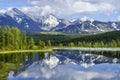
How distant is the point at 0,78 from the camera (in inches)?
2317

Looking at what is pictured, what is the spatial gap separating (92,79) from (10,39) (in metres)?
130

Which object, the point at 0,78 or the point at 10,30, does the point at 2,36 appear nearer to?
the point at 10,30

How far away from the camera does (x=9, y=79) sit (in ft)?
204

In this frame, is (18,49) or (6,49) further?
(18,49)

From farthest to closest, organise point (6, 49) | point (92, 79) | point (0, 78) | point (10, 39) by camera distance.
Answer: point (10, 39) → point (6, 49) → point (92, 79) → point (0, 78)

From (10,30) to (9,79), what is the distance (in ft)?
451

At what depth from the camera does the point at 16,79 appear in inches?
2530

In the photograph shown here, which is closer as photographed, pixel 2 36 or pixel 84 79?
pixel 84 79

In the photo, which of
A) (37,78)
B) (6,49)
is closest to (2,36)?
(6,49)

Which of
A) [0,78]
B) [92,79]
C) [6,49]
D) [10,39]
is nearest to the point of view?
[0,78]

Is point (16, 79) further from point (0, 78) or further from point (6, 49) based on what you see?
point (6, 49)

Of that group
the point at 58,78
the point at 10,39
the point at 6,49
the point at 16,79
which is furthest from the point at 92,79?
the point at 10,39

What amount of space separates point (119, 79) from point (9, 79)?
20023 mm

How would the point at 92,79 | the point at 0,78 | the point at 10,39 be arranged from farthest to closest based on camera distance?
the point at 10,39, the point at 92,79, the point at 0,78
